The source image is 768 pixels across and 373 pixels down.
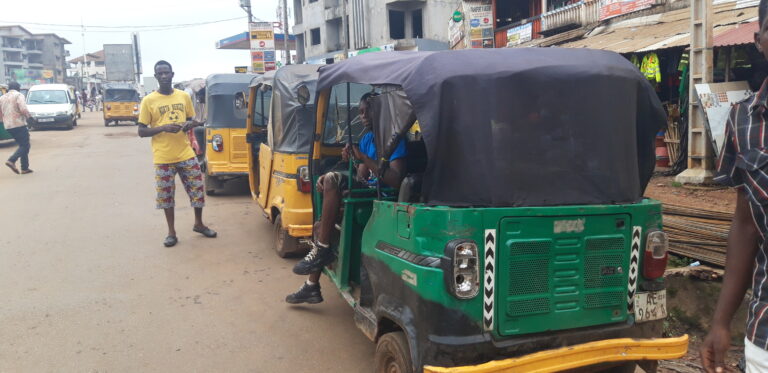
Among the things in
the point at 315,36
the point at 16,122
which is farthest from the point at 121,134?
the point at 315,36

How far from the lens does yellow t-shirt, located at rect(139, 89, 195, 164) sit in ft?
21.5

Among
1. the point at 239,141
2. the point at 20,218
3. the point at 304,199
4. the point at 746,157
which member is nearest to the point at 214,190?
the point at 239,141

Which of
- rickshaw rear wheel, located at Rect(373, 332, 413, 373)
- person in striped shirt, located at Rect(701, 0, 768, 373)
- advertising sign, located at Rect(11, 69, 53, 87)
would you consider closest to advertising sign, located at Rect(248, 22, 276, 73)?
rickshaw rear wheel, located at Rect(373, 332, 413, 373)

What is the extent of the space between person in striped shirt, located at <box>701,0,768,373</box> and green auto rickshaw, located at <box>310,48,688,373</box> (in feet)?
3.42

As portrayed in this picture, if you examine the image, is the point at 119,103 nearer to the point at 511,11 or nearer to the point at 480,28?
the point at 480,28

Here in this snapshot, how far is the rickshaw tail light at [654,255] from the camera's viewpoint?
3008mm

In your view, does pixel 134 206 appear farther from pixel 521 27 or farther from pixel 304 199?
pixel 521 27

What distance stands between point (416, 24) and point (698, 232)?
31.9 meters

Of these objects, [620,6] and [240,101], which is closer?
[240,101]

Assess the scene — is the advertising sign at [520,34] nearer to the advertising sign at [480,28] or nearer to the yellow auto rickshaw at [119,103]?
the advertising sign at [480,28]

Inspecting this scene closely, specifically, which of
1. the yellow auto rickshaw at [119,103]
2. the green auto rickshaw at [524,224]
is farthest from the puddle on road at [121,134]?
the green auto rickshaw at [524,224]

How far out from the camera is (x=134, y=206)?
Result: 30.0 feet

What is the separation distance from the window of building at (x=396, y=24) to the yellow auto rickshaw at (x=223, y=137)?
86.0 feet

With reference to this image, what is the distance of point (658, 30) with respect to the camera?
11.1m
